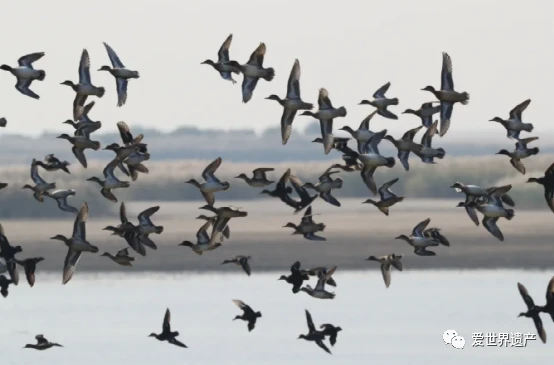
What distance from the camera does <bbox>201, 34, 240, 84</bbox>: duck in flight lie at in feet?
120

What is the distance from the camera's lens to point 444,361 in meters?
37.4

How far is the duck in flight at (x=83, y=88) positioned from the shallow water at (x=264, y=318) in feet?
16.1

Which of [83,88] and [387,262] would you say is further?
[387,262]

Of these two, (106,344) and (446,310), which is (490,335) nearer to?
(446,310)

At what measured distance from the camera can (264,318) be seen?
4278 cm

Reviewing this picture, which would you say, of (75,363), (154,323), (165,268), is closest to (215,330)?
(154,323)

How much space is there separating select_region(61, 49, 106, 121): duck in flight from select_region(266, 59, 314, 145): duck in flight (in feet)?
11.6

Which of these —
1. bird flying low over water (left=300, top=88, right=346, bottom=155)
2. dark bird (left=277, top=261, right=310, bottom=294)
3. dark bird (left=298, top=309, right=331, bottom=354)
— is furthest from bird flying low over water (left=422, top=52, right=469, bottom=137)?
dark bird (left=298, top=309, right=331, bottom=354)

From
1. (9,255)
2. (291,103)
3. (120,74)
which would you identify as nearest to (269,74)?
(291,103)

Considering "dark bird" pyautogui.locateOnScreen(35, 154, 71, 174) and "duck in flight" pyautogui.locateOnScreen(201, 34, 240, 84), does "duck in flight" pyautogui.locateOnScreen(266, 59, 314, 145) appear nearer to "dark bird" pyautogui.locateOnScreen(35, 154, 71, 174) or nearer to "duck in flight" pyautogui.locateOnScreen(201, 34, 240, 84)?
"duck in flight" pyautogui.locateOnScreen(201, 34, 240, 84)

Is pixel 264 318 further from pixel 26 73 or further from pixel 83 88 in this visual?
pixel 26 73

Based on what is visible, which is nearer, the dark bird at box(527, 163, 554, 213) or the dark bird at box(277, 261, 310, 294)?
the dark bird at box(527, 163, 554, 213)

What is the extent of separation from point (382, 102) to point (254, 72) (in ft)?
8.56

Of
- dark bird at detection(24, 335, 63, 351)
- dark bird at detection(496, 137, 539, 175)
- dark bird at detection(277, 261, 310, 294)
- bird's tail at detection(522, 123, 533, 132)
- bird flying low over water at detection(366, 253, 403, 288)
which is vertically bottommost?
dark bird at detection(24, 335, 63, 351)
